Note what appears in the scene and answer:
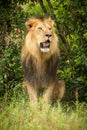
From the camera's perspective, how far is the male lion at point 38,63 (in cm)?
857

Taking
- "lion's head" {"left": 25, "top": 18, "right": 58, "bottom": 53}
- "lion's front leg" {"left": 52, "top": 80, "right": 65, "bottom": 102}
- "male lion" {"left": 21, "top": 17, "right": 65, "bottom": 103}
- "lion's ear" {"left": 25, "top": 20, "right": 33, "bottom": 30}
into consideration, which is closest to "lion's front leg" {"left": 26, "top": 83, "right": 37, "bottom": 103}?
"male lion" {"left": 21, "top": 17, "right": 65, "bottom": 103}

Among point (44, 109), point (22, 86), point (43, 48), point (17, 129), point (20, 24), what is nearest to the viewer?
point (17, 129)

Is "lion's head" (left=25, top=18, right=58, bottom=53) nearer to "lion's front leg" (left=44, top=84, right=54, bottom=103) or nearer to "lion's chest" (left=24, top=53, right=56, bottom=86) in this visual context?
"lion's chest" (left=24, top=53, right=56, bottom=86)

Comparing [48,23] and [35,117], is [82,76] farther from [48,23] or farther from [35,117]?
[35,117]

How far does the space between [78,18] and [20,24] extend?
1.00 metres

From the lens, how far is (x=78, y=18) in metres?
9.55

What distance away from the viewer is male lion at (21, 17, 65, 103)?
337 inches

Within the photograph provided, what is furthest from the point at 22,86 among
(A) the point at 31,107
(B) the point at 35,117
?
(B) the point at 35,117

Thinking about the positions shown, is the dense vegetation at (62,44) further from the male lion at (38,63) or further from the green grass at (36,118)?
the green grass at (36,118)

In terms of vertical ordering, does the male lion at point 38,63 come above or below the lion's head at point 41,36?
below

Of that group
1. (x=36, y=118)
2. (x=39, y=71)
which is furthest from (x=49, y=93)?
(x=36, y=118)

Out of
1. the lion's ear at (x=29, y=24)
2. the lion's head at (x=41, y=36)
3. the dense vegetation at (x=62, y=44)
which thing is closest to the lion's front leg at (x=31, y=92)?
the dense vegetation at (x=62, y=44)

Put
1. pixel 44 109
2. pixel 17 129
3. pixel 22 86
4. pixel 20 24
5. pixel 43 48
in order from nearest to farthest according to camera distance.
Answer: pixel 17 129, pixel 44 109, pixel 43 48, pixel 22 86, pixel 20 24

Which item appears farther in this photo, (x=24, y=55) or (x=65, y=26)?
(x=65, y=26)
